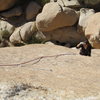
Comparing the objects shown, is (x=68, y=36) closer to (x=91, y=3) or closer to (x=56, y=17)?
(x=56, y=17)

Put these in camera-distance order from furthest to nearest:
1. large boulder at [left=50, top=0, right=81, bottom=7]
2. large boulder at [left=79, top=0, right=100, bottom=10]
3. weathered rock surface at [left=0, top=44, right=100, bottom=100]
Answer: large boulder at [left=50, top=0, right=81, bottom=7]
large boulder at [left=79, top=0, right=100, bottom=10]
weathered rock surface at [left=0, top=44, right=100, bottom=100]

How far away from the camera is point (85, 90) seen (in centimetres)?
938

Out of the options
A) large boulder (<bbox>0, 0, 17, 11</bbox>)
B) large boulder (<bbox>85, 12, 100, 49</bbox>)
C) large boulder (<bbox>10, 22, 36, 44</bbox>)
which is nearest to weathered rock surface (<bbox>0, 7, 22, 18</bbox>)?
large boulder (<bbox>0, 0, 17, 11</bbox>)

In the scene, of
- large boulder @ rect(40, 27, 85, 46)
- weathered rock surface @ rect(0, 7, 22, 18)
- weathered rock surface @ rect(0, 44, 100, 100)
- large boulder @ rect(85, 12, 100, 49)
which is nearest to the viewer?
weathered rock surface @ rect(0, 44, 100, 100)

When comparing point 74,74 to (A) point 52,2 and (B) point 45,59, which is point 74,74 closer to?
(B) point 45,59

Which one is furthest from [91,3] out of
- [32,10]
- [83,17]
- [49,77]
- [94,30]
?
[49,77]

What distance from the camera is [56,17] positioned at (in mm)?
24297

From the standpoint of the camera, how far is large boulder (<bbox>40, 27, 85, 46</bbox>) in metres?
25.0

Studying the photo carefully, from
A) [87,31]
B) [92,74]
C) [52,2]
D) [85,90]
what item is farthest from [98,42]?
[85,90]

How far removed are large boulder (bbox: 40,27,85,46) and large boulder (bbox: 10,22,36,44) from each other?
1988mm

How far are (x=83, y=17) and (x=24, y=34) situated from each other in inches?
203

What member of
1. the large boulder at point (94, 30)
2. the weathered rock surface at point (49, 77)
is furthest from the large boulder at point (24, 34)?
the weathered rock surface at point (49, 77)

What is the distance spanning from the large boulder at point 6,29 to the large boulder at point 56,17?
3.68 m

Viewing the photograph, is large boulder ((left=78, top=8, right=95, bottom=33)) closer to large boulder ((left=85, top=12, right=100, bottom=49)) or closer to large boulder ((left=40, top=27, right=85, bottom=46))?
large boulder ((left=40, top=27, right=85, bottom=46))
